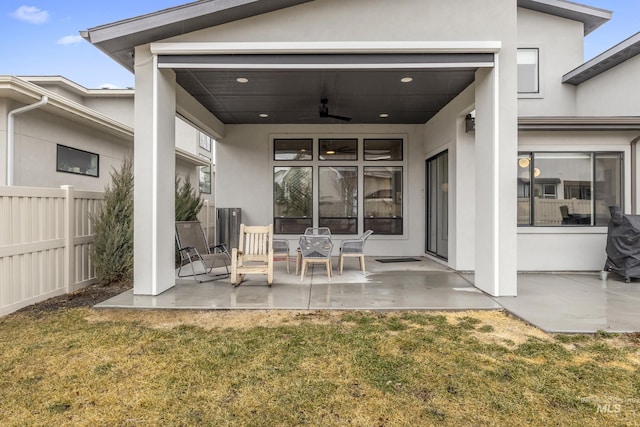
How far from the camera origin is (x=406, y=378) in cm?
276

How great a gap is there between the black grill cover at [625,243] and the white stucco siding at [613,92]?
2780mm

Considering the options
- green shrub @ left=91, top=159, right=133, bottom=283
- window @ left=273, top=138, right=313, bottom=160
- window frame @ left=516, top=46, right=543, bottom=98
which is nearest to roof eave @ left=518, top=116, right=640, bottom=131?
window frame @ left=516, top=46, right=543, bottom=98

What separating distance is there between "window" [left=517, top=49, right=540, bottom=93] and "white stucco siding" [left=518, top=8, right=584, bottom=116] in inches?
3.7

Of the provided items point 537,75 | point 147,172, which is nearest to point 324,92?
point 147,172

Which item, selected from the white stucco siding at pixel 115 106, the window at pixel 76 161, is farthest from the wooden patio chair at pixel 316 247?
the white stucco siding at pixel 115 106

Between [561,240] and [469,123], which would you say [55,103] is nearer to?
[469,123]

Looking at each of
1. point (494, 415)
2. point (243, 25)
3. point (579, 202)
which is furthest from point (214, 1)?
point (579, 202)

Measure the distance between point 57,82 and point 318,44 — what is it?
9.96 m

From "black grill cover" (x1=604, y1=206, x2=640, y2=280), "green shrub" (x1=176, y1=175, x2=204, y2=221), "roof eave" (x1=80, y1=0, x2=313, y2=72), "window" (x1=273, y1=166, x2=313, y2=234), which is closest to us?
"roof eave" (x1=80, y1=0, x2=313, y2=72)

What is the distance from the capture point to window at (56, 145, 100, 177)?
763 cm

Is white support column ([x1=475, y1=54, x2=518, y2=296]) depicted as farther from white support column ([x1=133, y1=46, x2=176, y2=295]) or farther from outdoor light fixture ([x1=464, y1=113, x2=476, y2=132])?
white support column ([x1=133, y1=46, x2=176, y2=295])

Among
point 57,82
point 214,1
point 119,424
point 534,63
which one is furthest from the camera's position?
point 57,82

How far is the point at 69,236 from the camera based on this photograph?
5.30 metres

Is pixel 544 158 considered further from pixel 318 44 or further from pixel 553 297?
pixel 318 44
